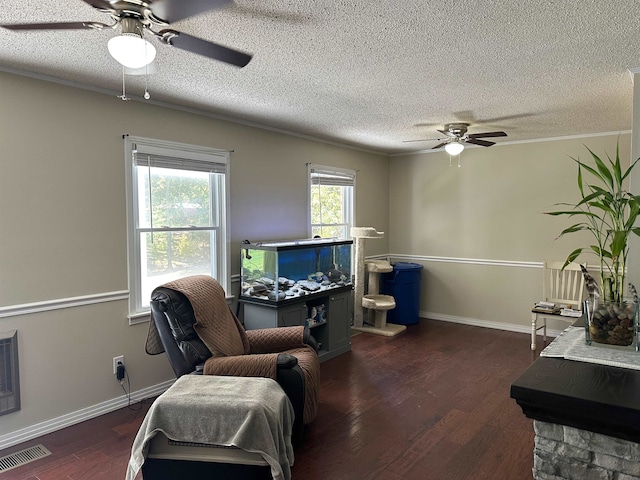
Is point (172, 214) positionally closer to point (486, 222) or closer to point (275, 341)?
point (275, 341)

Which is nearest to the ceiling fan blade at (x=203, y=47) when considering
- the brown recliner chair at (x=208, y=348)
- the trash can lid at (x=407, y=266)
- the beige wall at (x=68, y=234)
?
the brown recliner chair at (x=208, y=348)

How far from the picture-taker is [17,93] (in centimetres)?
273

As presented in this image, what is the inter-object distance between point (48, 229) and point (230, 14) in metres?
1.93

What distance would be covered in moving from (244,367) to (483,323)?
4.01 m

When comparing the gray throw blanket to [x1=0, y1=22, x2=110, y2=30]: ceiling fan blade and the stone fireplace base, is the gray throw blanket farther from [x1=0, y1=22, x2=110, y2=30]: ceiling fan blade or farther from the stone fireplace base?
[x1=0, y1=22, x2=110, y2=30]: ceiling fan blade

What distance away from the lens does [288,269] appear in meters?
4.07

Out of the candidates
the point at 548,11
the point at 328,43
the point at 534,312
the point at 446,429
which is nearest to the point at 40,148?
the point at 328,43

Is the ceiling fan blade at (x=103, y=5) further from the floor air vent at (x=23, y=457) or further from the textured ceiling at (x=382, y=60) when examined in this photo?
the floor air vent at (x=23, y=457)

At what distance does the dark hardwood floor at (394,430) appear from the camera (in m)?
2.49

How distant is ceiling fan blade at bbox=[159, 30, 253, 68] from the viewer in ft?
5.75

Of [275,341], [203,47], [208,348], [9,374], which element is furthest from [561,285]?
[9,374]

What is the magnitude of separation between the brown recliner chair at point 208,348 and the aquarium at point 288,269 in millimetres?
962

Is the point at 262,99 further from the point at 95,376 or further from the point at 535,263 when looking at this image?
the point at 535,263

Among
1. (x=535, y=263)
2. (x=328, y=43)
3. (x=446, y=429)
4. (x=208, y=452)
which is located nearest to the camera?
(x=208, y=452)
